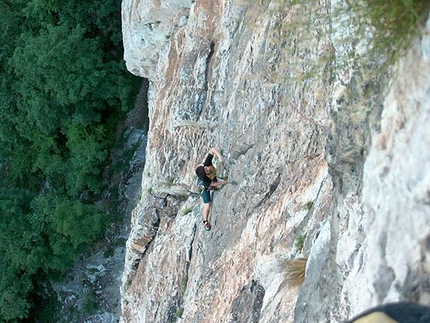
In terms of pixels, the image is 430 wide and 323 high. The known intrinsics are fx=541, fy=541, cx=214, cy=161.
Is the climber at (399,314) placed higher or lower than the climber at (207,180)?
higher

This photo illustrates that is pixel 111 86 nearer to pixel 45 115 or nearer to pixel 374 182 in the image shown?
pixel 45 115

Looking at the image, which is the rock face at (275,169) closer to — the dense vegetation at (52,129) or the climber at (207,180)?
the climber at (207,180)

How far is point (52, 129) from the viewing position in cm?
1712

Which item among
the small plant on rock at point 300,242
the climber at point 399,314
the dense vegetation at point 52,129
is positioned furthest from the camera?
the dense vegetation at point 52,129

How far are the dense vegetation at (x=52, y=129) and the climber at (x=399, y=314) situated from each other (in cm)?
1269

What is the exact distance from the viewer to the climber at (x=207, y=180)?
8.73 m

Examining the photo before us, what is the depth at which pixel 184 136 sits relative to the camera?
1062 centimetres

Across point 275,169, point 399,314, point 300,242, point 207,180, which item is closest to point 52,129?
point 207,180

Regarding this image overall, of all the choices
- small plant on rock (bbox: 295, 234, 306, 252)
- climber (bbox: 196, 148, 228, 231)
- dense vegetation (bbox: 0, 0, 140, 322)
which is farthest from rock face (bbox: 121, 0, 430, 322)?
dense vegetation (bbox: 0, 0, 140, 322)

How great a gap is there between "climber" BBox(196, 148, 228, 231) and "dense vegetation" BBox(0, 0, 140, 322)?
7.27 meters

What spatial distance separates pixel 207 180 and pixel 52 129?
9.82m

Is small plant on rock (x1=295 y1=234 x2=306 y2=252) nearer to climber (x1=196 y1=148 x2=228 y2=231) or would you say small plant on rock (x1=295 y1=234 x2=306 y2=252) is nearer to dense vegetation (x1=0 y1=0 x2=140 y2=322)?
climber (x1=196 y1=148 x2=228 y2=231)

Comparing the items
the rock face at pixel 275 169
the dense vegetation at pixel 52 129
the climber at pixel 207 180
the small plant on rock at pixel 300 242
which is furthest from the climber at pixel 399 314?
the dense vegetation at pixel 52 129

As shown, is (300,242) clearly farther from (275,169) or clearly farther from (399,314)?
(399,314)
